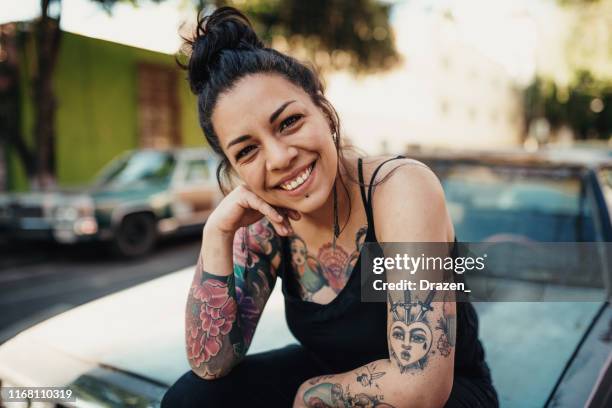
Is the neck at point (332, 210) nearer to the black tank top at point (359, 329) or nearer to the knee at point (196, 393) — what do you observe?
the black tank top at point (359, 329)

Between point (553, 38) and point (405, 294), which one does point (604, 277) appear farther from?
point (553, 38)

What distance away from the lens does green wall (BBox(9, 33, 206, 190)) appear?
34.8ft

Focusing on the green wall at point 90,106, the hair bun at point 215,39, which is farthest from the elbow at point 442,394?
the green wall at point 90,106

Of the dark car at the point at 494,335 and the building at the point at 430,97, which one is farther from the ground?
the building at the point at 430,97

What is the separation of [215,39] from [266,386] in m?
1.02

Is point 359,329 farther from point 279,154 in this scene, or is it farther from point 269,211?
point 279,154

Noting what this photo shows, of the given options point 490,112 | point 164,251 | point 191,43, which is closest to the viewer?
point 191,43

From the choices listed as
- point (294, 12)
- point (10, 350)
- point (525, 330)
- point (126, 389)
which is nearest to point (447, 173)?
point (525, 330)

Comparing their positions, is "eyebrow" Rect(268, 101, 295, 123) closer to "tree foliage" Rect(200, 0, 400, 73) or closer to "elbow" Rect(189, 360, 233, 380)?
"elbow" Rect(189, 360, 233, 380)

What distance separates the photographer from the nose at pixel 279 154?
4.25 ft

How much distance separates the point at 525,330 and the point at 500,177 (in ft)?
3.90

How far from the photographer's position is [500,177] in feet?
9.31

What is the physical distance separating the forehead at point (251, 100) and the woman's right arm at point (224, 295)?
25 cm

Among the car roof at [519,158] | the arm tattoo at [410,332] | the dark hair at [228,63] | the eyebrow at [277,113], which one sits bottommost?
the arm tattoo at [410,332]
